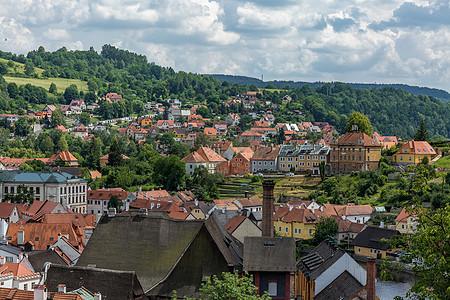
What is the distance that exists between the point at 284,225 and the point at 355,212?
27.7 feet

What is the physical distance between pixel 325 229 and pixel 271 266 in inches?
1424

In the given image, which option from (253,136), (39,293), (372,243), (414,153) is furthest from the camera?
(253,136)

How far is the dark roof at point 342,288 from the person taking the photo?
35938mm

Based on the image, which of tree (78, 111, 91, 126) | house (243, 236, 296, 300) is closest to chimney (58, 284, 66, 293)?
house (243, 236, 296, 300)

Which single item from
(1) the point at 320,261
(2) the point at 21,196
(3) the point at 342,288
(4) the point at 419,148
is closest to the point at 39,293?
(3) the point at 342,288

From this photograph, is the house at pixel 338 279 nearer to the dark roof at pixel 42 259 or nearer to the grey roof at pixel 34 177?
the dark roof at pixel 42 259

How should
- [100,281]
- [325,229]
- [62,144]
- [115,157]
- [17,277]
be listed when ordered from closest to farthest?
1. [100,281]
2. [17,277]
3. [325,229]
4. [115,157]
5. [62,144]

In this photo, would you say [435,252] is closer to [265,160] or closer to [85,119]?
[265,160]

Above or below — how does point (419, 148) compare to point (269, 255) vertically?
above

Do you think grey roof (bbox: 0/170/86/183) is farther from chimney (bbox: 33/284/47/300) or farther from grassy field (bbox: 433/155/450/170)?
chimney (bbox: 33/284/47/300)

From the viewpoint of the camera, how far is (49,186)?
8412 cm

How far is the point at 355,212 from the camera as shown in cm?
7350

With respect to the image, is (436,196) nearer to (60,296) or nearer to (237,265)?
(237,265)

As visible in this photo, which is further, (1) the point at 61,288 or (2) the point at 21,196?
(2) the point at 21,196
